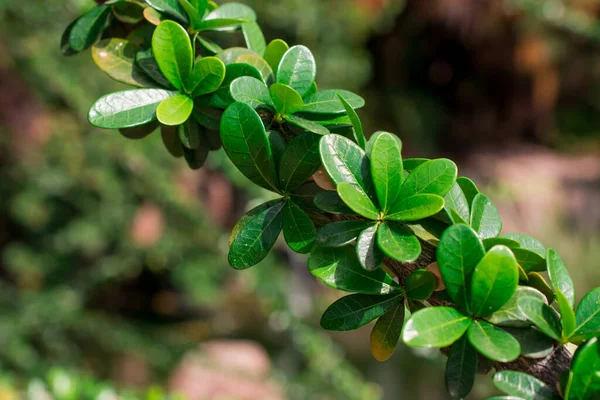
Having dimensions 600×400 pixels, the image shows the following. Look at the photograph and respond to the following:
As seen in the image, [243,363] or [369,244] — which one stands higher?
[369,244]

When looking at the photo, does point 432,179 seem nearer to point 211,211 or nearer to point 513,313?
point 513,313

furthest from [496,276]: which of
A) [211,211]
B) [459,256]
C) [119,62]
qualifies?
[211,211]

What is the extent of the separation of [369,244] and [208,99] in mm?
120

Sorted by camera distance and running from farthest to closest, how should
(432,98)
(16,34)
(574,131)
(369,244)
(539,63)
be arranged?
1. (574,131)
2. (432,98)
3. (539,63)
4. (16,34)
5. (369,244)

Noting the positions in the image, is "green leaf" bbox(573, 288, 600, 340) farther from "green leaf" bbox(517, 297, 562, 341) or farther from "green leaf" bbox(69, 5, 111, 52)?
"green leaf" bbox(69, 5, 111, 52)

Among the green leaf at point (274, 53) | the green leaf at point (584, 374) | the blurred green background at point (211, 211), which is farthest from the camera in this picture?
the blurred green background at point (211, 211)

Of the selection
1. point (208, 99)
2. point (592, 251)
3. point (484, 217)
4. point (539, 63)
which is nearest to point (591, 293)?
point (484, 217)

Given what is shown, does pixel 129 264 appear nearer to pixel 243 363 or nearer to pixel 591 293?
pixel 243 363

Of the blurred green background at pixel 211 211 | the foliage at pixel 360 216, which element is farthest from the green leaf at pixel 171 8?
the blurred green background at pixel 211 211

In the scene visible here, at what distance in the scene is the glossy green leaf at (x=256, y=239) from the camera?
0.76 ft

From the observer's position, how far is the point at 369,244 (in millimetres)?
215

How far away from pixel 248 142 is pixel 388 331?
0.11 meters

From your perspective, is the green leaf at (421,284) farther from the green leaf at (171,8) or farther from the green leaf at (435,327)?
the green leaf at (171,8)

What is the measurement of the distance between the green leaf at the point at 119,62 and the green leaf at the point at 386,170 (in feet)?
0.44
